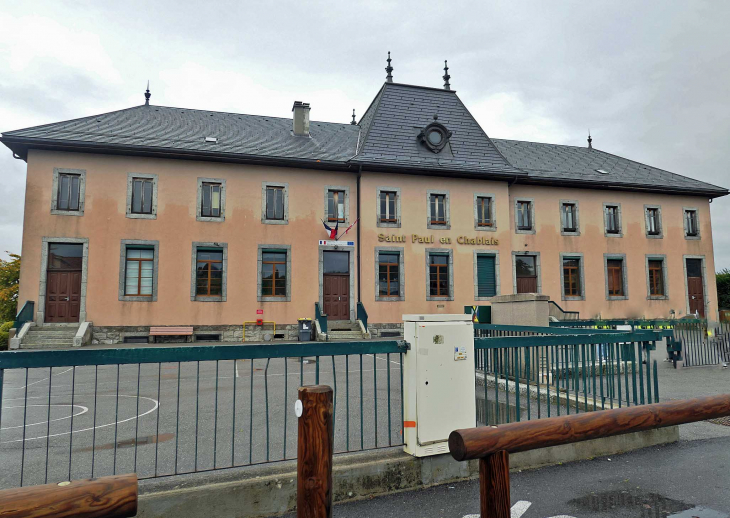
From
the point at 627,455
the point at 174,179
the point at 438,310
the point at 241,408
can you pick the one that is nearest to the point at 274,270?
the point at 174,179

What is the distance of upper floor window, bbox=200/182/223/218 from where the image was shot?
21.4 meters

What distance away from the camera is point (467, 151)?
2534 cm

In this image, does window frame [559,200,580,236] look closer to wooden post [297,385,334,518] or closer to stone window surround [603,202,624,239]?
stone window surround [603,202,624,239]

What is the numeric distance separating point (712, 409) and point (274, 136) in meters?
23.8

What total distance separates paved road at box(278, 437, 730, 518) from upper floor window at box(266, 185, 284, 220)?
19.0 metres

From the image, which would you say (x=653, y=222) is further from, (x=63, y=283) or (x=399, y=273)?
(x=63, y=283)

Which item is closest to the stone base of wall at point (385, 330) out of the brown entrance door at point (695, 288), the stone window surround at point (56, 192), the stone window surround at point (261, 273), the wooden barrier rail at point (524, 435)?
the stone window surround at point (261, 273)

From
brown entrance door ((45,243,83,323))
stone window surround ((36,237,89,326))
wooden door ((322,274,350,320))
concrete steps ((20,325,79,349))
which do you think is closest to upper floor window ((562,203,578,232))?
wooden door ((322,274,350,320))

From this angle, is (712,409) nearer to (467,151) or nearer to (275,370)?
(275,370)

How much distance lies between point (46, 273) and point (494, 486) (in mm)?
22165

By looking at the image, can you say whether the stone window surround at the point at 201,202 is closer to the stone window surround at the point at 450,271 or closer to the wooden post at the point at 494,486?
the stone window surround at the point at 450,271

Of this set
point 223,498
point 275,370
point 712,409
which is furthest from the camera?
point 275,370

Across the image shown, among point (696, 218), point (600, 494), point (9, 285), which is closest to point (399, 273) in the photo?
point (600, 494)

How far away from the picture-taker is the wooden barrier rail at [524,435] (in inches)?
79.8
